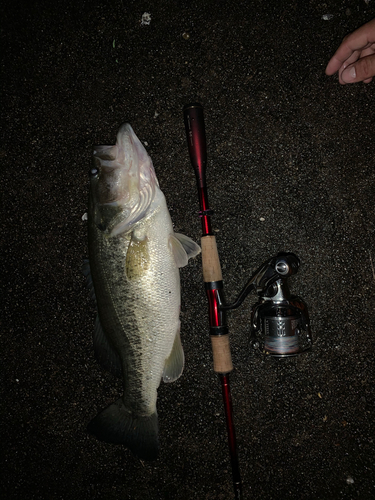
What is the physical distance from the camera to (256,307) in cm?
189

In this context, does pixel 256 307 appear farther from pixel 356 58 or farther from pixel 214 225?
pixel 356 58

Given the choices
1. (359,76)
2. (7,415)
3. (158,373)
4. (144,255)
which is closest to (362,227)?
(359,76)

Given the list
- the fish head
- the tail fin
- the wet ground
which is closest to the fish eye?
the fish head

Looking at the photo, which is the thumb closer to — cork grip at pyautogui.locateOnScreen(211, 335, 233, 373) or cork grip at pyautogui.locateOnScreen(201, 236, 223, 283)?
cork grip at pyautogui.locateOnScreen(201, 236, 223, 283)

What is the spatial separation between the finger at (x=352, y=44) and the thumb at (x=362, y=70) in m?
0.09

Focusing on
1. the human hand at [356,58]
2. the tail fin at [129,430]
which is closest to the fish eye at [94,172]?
the tail fin at [129,430]

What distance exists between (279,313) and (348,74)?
1.58m

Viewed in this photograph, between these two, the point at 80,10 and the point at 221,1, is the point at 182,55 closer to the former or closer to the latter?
the point at 221,1

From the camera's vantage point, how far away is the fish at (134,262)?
177 centimetres

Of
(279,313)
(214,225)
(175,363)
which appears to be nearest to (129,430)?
(175,363)

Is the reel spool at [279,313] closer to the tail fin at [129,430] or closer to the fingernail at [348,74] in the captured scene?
the tail fin at [129,430]

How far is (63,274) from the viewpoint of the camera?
90.7 inches

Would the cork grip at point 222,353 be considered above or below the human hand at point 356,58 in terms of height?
below

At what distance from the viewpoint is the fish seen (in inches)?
69.6
